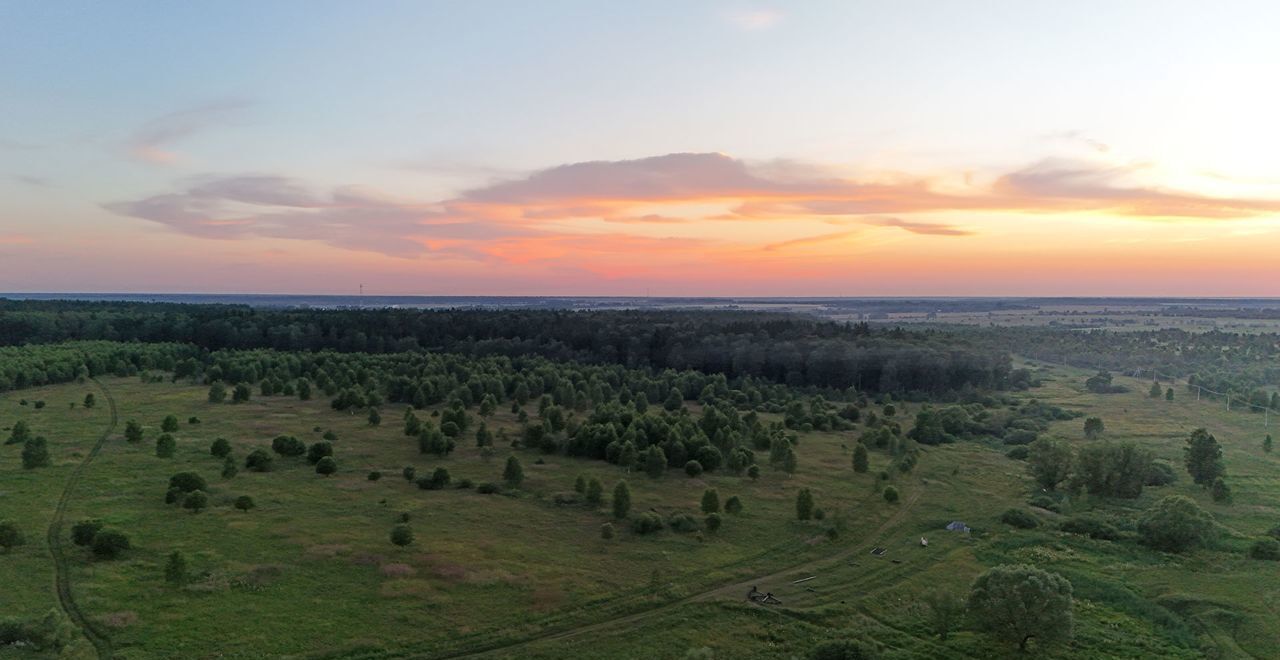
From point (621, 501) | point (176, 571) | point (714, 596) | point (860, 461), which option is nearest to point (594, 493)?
point (621, 501)

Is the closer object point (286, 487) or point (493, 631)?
point (493, 631)

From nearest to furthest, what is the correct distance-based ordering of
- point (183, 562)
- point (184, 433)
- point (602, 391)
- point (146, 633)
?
point (146, 633) < point (183, 562) < point (184, 433) < point (602, 391)

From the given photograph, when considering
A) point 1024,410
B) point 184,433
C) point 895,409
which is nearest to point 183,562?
point 184,433

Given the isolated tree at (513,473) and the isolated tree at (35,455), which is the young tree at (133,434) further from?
the isolated tree at (513,473)

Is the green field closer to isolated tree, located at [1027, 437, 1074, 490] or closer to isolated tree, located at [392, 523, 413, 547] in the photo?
isolated tree, located at [392, 523, 413, 547]

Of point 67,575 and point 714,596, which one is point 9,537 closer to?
point 67,575

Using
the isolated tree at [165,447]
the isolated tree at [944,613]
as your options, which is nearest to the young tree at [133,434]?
the isolated tree at [165,447]

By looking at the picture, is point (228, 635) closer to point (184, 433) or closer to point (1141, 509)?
point (184, 433)
